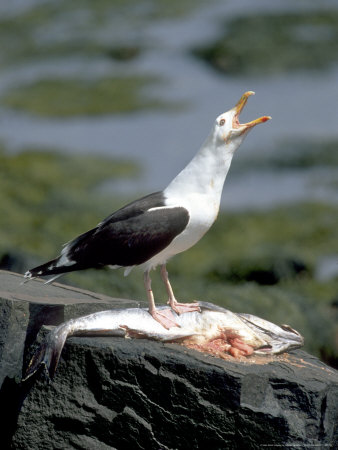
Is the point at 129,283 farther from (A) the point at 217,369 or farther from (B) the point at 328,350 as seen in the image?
(A) the point at 217,369

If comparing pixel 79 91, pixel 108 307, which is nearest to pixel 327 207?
pixel 79 91

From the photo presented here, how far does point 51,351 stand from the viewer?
19.4 ft

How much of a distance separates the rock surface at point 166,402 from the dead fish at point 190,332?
0.08 metres

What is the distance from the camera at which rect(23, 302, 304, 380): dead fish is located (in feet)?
19.6

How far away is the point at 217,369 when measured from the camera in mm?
5832

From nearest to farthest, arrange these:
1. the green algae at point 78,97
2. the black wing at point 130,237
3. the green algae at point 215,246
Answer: the black wing at point 130,237 < the green algae at point 215,246 < the green algae at point 78,97

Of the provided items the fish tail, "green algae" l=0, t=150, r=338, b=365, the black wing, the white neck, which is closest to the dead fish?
the fish tail

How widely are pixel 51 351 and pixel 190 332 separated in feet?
3.33

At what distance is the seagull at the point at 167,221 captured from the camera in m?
6.20

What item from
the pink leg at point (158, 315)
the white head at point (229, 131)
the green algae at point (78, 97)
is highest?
the green algae at point (78, 97)

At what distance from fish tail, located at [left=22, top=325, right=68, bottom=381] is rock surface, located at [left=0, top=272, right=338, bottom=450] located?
0.08 m

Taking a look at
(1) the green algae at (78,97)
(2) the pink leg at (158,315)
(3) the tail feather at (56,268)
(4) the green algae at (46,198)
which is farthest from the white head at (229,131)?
→ (1) the green algae at (78,97)

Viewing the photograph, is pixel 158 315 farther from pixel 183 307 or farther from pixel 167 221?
pixel 167 221

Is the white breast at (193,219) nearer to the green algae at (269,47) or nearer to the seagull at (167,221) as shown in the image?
the seagull at (167,221)
